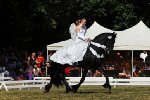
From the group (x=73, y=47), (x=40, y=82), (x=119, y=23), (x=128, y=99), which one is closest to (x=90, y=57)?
(x=73, y=47)

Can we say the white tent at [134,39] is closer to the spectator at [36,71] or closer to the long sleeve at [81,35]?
the spectator at [36,71]

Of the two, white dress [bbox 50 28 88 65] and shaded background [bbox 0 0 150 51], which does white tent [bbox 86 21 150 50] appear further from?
white dress [bbox 50 28 88 65]

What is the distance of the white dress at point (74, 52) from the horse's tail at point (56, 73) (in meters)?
0.43

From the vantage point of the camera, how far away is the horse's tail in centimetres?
2123

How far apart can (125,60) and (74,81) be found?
1126 cm

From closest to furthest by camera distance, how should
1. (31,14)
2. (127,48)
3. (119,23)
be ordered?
(127,48), (31,14), (119,23)

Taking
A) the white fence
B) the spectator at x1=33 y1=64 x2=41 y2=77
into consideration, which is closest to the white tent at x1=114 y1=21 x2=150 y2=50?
the spectator at x1=33 y1=64 x2=41 y2=77

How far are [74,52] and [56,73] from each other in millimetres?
1171

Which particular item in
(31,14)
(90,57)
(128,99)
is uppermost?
(31,14)

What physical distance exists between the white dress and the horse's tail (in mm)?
432

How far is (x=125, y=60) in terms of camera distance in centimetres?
3972

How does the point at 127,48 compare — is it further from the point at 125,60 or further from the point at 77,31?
the point at 77,31

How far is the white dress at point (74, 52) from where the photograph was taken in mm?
20531

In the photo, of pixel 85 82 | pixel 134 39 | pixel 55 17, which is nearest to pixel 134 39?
pixel 134 39
